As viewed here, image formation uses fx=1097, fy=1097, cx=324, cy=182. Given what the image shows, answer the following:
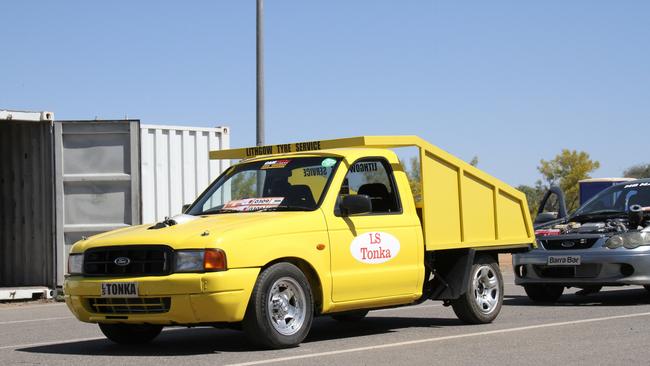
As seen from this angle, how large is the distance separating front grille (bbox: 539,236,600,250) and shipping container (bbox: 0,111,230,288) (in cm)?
669

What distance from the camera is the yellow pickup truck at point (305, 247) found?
8734 millimetres

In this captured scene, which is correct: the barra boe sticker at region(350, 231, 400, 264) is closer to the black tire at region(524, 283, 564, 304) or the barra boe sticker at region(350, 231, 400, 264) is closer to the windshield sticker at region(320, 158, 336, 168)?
the windshield sticker at region(320, 158, 336, 168)

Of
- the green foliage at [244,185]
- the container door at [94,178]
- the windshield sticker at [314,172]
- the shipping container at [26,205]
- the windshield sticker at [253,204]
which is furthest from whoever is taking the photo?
the shipping container at [26,205]

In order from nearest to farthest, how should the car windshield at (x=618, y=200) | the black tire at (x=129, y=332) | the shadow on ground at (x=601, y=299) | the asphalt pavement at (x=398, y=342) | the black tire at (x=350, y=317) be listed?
the asphalt pavement at (x=398, y=342) → the black tire at (x=129, y=332) → the black tire at (x=350, y=317) → the shadow on ground at (x=601, y=299) → the car windshield at (x=618, y=200)

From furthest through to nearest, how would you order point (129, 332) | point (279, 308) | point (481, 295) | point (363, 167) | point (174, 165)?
point (174, 165), point (481, 295), point (363, 167), point (129, 332), point (279, 308)

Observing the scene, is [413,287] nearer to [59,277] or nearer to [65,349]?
[65,349]

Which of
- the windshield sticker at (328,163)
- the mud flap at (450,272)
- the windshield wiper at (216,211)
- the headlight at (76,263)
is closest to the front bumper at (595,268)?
the mud flap at (450,272)

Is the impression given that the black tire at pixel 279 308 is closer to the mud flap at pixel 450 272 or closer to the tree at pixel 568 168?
the mud flap at pixel 450 272

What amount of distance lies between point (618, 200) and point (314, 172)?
6456mm

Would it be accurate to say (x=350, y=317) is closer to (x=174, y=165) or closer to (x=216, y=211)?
(x=216, y=211)

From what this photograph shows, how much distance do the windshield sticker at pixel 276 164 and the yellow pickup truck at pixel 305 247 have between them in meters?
0.01

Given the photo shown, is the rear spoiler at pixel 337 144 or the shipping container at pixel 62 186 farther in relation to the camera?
the shipping container at pixel 62 186

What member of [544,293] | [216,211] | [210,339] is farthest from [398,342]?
[544,293]

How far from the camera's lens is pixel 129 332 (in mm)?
9883
